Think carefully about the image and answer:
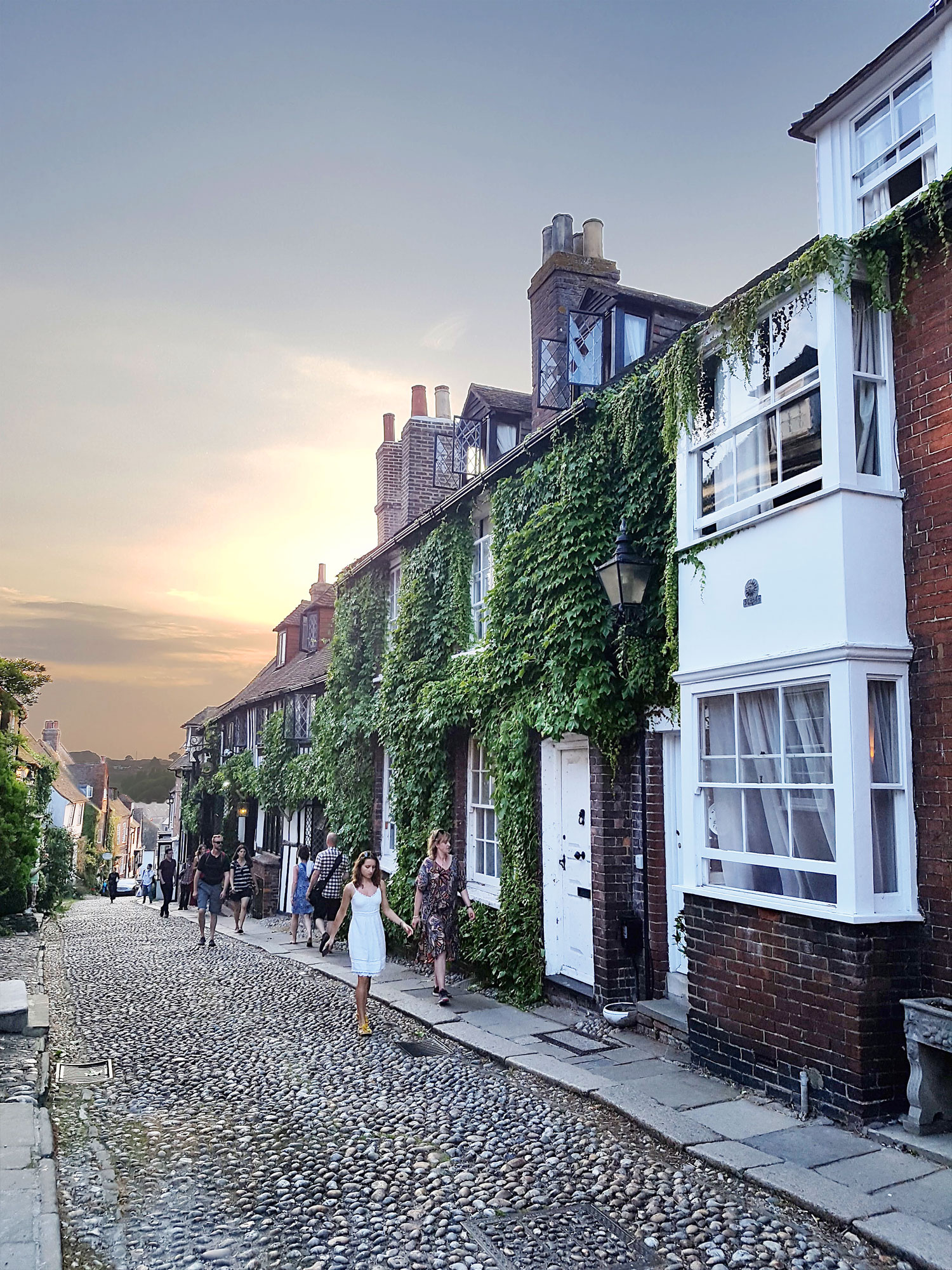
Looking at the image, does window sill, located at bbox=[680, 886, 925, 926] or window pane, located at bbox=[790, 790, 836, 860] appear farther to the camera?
window pane, located at bbox=[790, 790, 836, 860]

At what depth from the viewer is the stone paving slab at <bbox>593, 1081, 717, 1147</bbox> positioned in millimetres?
5770

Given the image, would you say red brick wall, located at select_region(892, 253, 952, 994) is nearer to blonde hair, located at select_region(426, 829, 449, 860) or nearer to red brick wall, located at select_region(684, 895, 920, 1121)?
red brick wall, located at select_region(684, 895, 920, 1121)

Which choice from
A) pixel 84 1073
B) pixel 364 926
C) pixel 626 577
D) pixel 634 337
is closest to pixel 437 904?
pixel 364 926

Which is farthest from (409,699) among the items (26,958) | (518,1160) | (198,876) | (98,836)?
(98,836)

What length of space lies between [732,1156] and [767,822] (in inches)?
89.4

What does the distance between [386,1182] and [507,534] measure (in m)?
7.54

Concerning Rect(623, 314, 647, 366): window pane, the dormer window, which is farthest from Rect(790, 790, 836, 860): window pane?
Rect(623, 314, 647, 366): window pane

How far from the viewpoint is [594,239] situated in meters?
12.7

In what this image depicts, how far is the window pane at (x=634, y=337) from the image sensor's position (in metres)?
11.3

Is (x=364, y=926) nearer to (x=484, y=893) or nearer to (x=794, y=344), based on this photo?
(x=484, y=893)

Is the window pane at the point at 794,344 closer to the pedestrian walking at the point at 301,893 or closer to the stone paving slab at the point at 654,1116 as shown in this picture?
the stone paving slab at the point at 654,1116

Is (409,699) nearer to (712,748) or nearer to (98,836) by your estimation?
(712,748)

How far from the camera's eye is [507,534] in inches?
448

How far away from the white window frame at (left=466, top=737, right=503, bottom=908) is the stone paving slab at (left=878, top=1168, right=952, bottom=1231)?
6.84 meters
